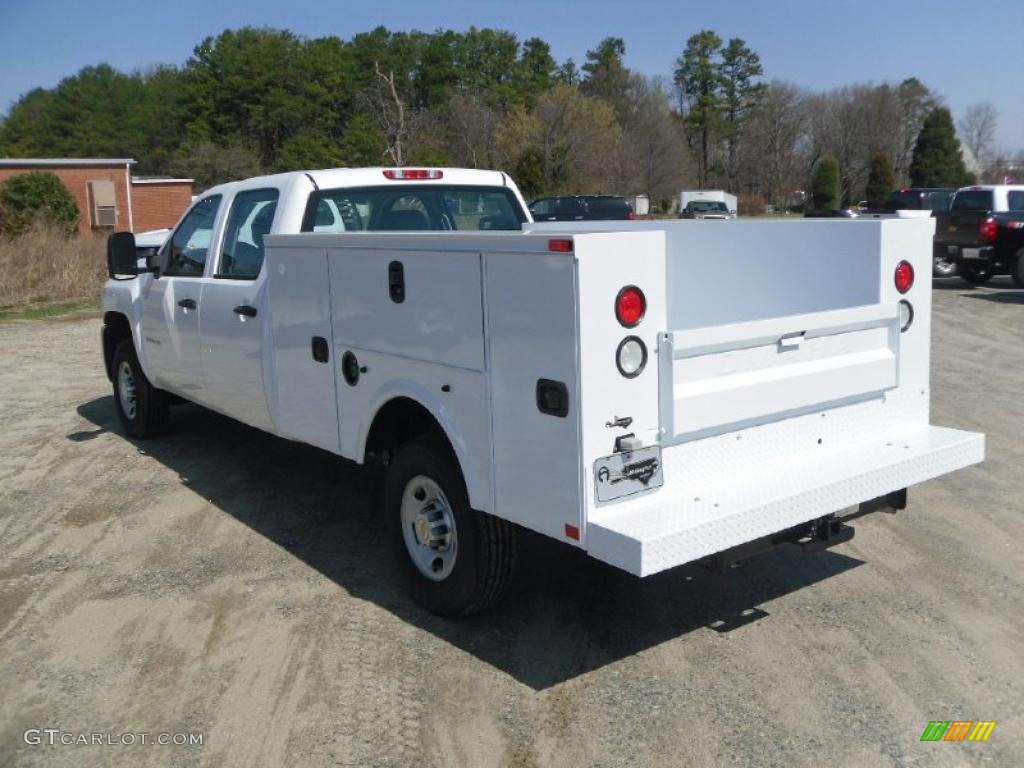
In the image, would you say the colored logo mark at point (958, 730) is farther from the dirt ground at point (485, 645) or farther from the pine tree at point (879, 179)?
the pine tree at point (879, 179)

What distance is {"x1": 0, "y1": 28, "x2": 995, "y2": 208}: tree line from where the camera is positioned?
2141 inches

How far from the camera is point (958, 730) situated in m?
3.87

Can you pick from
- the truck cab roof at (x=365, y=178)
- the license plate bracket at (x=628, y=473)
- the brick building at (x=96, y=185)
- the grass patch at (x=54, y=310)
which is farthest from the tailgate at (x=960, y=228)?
the brick building at (x=96, y=185)

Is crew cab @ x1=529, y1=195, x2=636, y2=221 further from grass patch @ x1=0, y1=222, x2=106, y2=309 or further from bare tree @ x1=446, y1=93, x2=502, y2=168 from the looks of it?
bare tree @ x1=446, y1=93, x2=502, y2=168

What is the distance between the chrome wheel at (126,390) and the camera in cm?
876

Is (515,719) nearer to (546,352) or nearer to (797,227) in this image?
(546,352)

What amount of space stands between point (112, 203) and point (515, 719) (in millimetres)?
41499

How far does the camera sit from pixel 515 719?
160 inches

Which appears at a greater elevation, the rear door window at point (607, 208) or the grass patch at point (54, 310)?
the rear door window at point (607, 208)

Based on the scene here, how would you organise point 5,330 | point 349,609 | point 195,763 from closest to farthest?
1. point 195,763
2. point 349,609
3. point 5,330

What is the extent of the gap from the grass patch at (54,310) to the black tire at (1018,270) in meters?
17.0

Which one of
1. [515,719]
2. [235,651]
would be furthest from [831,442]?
[235,651]

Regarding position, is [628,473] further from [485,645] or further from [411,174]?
[411,174]

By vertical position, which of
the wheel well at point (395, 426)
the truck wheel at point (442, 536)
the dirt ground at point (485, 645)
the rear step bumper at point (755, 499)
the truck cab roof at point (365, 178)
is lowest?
the dirt ground at point (485, 645)
